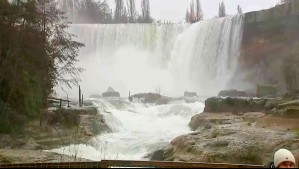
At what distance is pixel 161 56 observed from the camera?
54250 mm

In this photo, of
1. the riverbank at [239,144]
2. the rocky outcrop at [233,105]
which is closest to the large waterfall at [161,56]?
the rocky outcrop at [233,105]

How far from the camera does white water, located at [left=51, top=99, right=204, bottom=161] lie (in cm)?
1720

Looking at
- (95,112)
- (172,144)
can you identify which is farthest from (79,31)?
→ (172,144)

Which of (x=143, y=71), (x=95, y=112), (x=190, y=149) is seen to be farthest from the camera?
(x=143, y=71)

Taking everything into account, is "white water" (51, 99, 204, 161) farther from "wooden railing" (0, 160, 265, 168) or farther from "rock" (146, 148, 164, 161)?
"wooden railing" (0, 160, 265, 168)

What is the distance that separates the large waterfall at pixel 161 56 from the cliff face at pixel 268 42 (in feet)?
3.92

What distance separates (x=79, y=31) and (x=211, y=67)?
20.3 m

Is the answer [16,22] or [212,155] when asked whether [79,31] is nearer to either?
[16,22]

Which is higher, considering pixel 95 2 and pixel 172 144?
pixel 95 2

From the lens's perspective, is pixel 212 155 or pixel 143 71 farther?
pixel 143 71

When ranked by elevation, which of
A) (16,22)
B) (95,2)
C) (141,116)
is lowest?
(141,116)

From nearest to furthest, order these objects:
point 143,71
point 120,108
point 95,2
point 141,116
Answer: point 141,116
point 120,108
point 143,71
point 95,2

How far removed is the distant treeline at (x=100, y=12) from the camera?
7906 cm

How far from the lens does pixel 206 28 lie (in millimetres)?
Result: 48375
